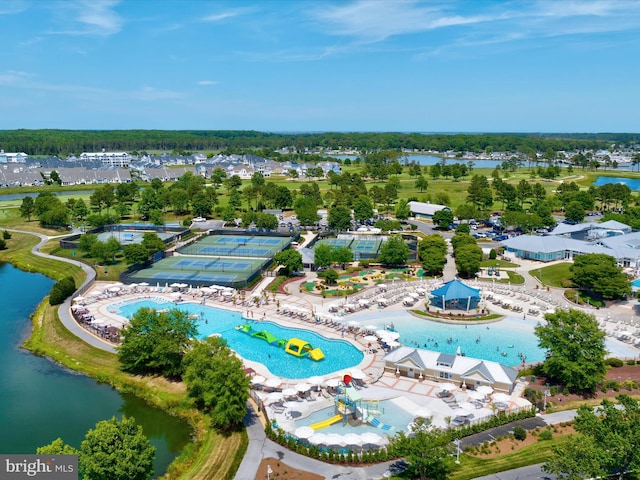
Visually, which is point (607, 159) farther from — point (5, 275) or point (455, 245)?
point (5, 275)

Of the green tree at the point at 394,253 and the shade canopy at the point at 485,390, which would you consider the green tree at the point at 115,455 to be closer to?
the shade canopy at the point at 485,390

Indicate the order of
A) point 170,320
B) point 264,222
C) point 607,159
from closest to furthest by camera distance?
point 170,320 < point 264,222 < point 607,159

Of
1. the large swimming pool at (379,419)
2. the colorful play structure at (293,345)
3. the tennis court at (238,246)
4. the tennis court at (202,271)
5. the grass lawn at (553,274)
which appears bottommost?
the large swimming pool at (379,419)

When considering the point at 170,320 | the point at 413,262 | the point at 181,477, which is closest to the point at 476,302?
the point at 413,262

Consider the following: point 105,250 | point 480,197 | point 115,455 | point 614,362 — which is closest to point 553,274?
point 614,362

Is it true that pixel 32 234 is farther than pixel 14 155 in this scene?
No

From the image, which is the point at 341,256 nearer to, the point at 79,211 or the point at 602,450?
the point at 602,450

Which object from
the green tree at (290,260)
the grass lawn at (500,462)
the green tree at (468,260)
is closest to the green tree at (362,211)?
the green tree at (468,260)
